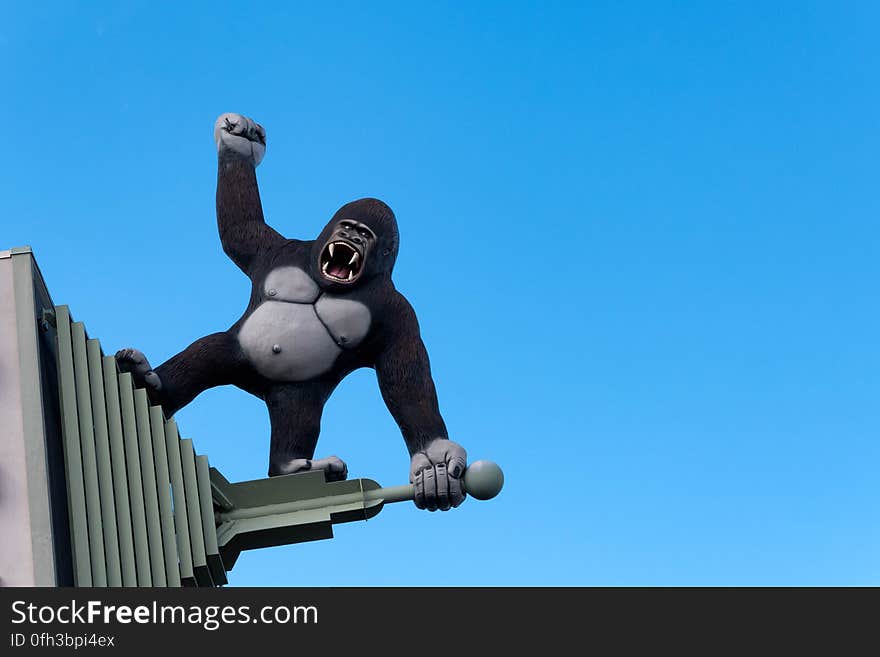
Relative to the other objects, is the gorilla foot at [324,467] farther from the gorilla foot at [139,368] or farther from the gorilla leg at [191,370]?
the gorilla foot at [139,368]

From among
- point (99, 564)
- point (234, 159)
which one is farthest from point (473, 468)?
point (234, 159)

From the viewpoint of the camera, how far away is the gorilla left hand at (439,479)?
10344 mm

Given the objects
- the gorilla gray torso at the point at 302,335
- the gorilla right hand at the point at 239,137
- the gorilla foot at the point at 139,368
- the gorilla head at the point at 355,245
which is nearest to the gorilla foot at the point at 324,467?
the gorilla gray torso at the point at 302,335

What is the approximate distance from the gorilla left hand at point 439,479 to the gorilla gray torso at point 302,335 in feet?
3.54

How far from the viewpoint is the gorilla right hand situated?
40.3ft

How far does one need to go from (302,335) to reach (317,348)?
5.2 inches

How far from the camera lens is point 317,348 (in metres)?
11.2

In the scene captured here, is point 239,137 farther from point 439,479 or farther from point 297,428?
point 439,479

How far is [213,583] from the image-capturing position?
32.7ft

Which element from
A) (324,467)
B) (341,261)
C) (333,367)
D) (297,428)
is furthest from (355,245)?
(324,467)

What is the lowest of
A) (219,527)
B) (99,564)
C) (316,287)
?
(99,564)

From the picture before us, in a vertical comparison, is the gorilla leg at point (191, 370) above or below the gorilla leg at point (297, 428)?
above

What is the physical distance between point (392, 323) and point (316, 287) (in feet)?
1.89
